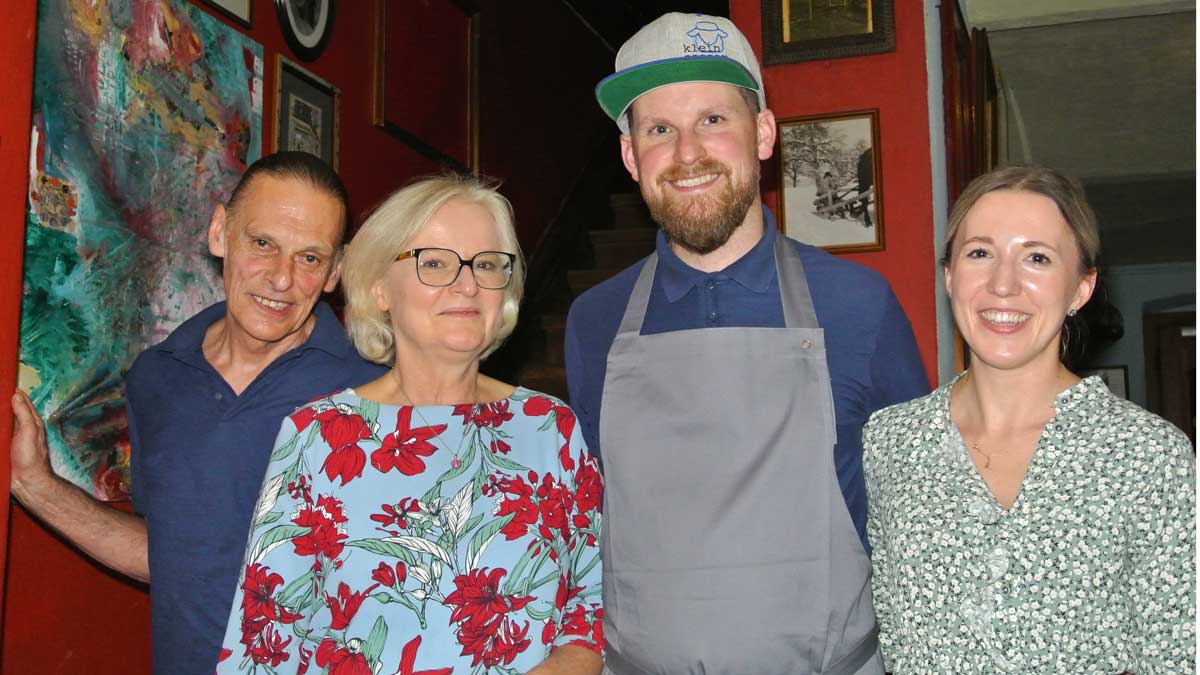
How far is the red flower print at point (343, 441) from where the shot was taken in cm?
163

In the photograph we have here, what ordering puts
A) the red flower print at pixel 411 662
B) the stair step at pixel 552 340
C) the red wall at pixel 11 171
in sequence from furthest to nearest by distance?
the stair step at pixel 552 340, the red flower print at pixel 411 662, the red wall at pixel 11 171

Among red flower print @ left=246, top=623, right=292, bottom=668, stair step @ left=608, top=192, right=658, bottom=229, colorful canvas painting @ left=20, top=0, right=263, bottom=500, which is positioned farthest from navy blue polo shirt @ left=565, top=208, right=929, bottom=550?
stair step @ left=608, top=192, right=658, bottom=229

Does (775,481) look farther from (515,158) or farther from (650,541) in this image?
(515,158)

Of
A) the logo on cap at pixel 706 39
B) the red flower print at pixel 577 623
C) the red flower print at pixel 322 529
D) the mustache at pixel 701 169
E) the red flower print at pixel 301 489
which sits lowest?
the red flower print at pixel 577 623

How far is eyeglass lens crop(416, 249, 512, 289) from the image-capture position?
175 cm

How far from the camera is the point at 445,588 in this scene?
5.17 feet

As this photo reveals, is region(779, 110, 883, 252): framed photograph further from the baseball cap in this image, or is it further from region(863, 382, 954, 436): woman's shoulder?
region(863, 382, 954, 436): woman's shoulder

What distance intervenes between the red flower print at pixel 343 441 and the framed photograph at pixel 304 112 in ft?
7.16

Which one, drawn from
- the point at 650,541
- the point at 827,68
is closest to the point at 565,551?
the point at 650,541

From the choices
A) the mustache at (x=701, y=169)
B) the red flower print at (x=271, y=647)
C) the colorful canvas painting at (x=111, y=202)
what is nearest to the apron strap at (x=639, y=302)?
the mustache at (x=701, y=169)

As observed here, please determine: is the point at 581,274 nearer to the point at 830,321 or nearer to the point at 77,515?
the point at 77,515

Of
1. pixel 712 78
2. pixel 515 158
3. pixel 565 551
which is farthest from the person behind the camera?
pixel 515 158

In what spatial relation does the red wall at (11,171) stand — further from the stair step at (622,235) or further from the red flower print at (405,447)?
the stair step at (622,235)

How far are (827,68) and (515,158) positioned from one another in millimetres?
2793
